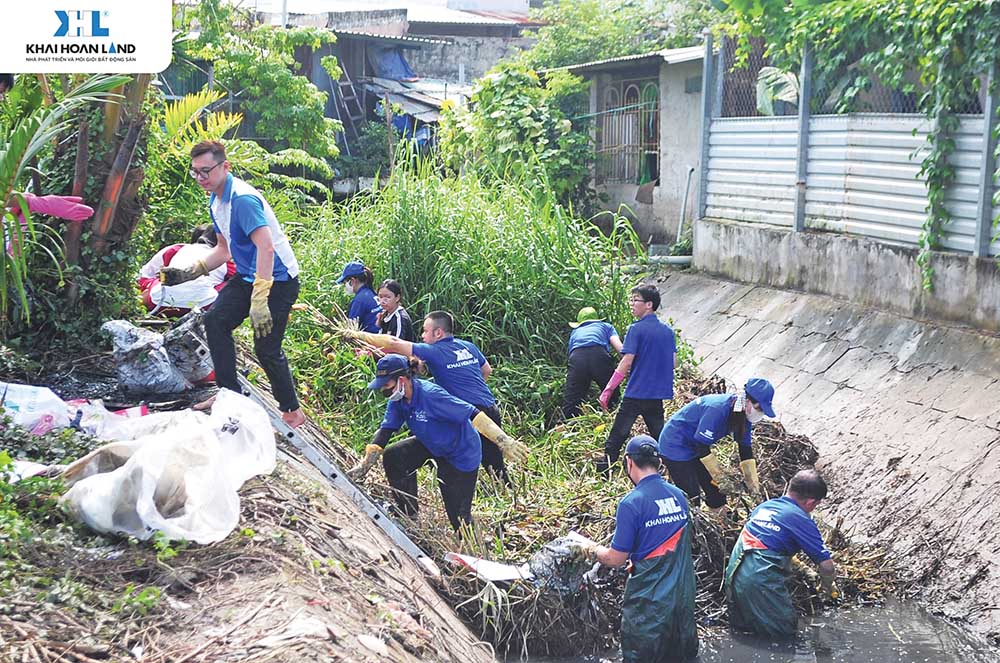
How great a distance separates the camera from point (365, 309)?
9984mm

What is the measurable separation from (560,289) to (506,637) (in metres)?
4.91

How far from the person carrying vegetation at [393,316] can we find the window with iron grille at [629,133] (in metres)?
8.33

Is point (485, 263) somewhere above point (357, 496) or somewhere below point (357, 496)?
above

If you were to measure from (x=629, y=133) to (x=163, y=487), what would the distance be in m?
13.7

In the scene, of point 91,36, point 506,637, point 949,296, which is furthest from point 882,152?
point 91,36

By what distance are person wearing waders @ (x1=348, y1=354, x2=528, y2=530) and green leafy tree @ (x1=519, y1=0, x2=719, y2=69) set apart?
14.6 meters

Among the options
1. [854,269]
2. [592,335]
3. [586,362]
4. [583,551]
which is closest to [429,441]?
[583,551]

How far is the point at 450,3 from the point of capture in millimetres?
30984

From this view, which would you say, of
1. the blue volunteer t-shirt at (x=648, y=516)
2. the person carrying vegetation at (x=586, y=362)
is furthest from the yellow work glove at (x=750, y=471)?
the person carrying vegetation at (x=586, y=362)

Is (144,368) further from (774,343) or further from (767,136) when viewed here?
(767,136)

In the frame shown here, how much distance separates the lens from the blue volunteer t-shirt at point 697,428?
7.73 metres

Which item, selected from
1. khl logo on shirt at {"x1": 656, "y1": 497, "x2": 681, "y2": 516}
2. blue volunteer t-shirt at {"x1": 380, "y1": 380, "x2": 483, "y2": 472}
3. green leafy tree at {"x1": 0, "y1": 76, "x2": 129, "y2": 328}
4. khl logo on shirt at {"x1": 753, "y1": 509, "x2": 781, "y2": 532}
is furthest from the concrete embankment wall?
green leafy tree at {"x1": 0, "y1": 76, "x2": 129, "y2": 328}

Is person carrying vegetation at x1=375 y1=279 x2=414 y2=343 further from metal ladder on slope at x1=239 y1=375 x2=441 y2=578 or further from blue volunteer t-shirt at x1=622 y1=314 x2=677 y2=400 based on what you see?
metal ladder on slope at x1=239 y1=375 x2=441 y2=578

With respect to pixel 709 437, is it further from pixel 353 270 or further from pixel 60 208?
pixel 60 208
